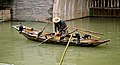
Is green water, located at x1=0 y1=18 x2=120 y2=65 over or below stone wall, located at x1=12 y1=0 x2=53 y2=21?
below

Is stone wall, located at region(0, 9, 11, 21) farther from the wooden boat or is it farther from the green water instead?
the green water

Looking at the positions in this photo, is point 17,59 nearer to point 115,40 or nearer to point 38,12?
point 115,40

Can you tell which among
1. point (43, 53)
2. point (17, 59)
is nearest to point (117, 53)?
point (43, 53)

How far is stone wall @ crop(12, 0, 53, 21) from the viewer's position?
2781 centimetres

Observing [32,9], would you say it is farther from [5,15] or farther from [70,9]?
[70,9]

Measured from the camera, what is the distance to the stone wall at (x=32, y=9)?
27.8 meters

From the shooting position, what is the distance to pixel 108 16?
115ft

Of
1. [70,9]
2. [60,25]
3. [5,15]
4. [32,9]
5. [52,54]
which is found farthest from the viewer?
[70,9]

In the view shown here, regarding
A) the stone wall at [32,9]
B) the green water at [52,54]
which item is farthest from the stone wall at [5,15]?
the green water at [52,54]

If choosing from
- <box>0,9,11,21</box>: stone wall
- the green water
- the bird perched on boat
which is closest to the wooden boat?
the green water

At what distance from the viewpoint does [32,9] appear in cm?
2842

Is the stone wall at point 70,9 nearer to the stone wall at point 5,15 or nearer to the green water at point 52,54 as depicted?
the stone wall at point 5,15

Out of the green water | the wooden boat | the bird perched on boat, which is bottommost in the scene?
the green water

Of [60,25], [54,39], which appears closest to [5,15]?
[60,25]
